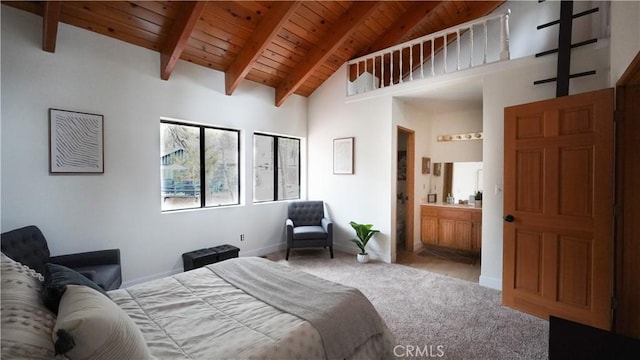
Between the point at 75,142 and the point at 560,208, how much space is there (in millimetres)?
4609

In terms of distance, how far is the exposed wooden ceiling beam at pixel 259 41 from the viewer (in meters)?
3.00

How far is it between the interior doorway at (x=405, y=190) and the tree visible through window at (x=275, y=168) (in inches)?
74.1

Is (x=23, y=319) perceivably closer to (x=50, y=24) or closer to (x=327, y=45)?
(x=50, y=24)

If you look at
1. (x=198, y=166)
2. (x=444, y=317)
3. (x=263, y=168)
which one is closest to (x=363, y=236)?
(x=444, y=317)

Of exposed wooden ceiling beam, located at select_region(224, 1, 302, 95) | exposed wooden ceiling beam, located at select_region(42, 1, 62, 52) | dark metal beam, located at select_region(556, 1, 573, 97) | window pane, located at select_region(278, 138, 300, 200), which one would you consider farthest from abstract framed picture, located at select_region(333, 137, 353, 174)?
exposed wooden ceiling beam, located at select_region(42, 1, 62, 52)

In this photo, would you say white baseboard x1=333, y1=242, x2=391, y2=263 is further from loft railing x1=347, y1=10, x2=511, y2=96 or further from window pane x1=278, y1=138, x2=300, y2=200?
loft railing x1=347, y1=10, x2=511, y2=96

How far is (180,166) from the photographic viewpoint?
11.8ft

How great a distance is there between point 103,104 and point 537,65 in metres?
4.58

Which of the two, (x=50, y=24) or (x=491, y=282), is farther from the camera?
(x=491, y=282)

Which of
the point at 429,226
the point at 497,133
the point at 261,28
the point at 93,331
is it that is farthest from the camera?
the point at 429,226

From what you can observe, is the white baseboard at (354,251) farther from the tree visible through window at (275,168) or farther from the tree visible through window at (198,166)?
the tree visible through window at (198,166)

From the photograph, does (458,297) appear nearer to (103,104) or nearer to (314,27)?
(314,27)

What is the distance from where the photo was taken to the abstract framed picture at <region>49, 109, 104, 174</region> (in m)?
2.54

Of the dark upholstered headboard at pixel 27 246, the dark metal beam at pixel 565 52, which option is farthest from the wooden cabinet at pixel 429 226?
the dark upholstered headboard at pixel 27 246
